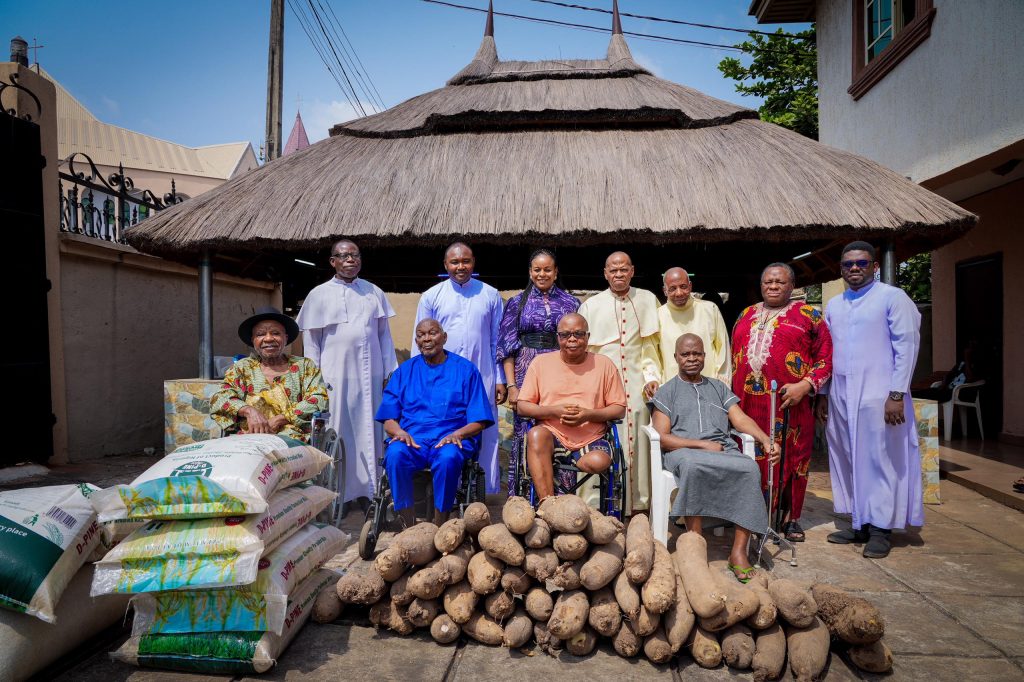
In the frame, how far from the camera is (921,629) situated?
9.47 ft

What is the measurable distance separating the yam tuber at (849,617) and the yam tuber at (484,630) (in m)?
1.34

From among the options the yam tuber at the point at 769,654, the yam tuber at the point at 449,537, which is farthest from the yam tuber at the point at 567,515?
the yam tuber at the point at 769,654

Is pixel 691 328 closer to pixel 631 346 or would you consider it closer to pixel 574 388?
→ pixel 631 346

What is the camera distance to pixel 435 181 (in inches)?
257

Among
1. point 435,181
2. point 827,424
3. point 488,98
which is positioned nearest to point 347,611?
point 827,424

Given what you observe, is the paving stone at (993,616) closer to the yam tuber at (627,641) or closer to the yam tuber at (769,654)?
the yam tuber at (769,654)

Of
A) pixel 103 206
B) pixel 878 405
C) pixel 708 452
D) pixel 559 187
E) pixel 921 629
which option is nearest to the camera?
pixel 921 629

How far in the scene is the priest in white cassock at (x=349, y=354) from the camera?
4.85 metres

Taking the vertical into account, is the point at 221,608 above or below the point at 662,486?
below

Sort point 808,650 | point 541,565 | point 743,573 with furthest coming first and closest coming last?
point 743,573 → point 541,565 → point 808,650

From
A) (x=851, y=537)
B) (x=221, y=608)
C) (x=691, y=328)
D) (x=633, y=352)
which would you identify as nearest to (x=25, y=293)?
(x=221, y=608)

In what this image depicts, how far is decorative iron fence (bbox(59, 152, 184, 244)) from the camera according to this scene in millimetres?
6695

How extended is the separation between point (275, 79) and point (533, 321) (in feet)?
26.7

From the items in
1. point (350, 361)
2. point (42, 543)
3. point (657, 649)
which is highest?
point (350, 361)
